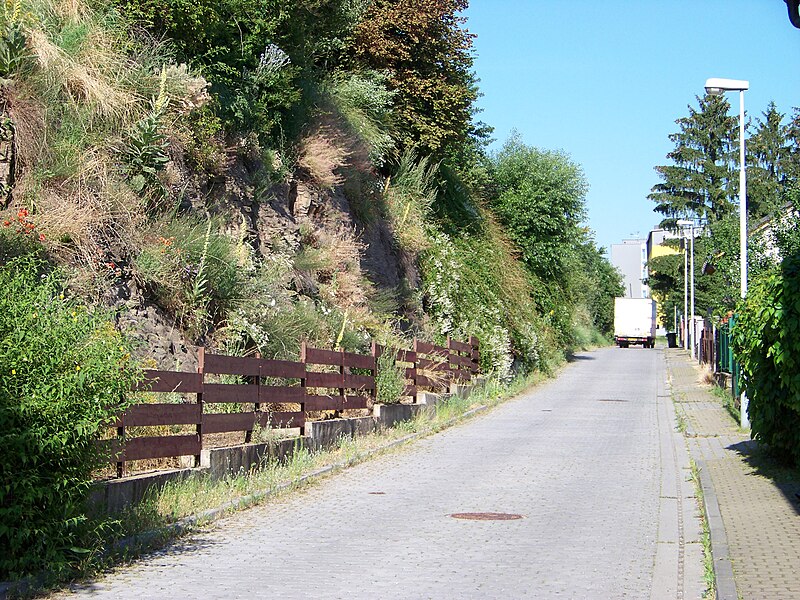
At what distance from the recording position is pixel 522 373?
35969 mm

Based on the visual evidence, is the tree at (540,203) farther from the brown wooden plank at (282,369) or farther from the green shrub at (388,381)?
the brown wooden plank at (282,369)

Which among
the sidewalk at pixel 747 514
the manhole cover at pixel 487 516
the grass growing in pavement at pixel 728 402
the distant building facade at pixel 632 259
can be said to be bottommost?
the manhole cover at pixel 487 516

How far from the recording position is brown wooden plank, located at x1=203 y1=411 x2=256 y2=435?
38.0 ft

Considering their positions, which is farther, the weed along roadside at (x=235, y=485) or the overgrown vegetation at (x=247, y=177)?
the overgrown vegetation at (x=247, y=177)

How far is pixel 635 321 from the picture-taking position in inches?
3086

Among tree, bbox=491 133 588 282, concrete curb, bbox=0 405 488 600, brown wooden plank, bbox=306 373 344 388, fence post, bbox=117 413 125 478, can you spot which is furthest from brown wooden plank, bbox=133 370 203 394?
tree, bbox=491 133 588 282

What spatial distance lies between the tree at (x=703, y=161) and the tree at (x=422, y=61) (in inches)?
1757

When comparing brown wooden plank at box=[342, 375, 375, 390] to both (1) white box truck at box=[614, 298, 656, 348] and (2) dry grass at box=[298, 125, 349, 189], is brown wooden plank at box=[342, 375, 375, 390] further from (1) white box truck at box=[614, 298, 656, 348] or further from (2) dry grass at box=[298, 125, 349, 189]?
(1) white box truck at box=[614, 298, 656, 348]

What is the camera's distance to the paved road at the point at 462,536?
24.8 ft

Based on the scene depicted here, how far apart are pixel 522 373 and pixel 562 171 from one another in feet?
43.2

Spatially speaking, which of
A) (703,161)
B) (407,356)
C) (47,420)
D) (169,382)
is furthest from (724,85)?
(703,161)

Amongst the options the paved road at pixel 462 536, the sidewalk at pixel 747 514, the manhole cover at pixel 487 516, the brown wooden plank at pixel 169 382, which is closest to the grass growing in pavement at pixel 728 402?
the sidewalk at pixel 747 514

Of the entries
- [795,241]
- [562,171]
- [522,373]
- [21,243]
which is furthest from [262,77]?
[562,171]

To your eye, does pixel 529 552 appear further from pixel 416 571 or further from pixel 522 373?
pixel 522 373
